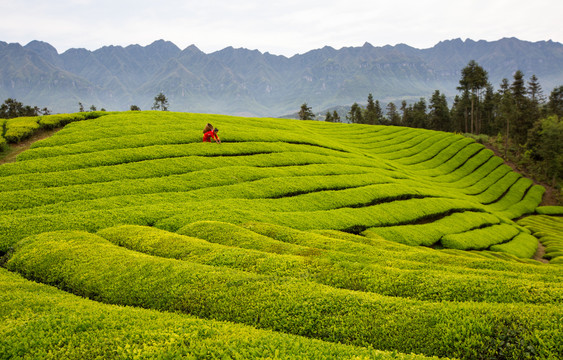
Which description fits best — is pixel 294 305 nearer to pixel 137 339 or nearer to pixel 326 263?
pixel 326 263

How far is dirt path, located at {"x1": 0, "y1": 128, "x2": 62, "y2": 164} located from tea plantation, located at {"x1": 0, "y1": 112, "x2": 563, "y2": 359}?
168 cm

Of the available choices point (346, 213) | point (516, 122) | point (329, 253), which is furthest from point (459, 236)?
point (516, 122)

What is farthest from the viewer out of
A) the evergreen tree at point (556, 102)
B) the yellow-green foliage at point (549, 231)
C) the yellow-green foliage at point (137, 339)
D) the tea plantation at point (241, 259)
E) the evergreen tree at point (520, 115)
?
the evergreen tree at point (556, 102)

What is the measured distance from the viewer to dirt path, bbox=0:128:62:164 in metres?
31.4

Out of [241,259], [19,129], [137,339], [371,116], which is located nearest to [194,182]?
[241,259]

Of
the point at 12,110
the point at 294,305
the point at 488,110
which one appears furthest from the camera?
the point at 488,110

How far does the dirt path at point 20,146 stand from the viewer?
3136 cm

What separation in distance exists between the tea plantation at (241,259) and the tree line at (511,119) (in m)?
40.4

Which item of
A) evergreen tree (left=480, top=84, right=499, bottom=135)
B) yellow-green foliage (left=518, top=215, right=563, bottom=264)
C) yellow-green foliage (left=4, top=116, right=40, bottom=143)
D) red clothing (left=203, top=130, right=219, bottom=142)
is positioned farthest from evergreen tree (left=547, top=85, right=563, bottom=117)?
yellow-green foliage (left=4, top=116, right=40, bottom=143)

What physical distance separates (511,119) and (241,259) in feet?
345

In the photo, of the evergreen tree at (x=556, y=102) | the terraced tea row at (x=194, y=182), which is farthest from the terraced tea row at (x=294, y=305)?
the evergreen tree at (x=556, y=102)

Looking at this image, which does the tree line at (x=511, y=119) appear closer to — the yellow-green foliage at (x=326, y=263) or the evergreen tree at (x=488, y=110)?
the evergreen tree at (x=488, y=110)

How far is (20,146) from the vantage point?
112 ft

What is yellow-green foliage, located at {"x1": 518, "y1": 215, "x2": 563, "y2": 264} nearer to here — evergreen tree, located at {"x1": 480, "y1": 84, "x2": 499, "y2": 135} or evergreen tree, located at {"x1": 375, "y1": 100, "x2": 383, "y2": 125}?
evergreen tree, located at {"x1": 480, "y1": 84, "x2": 499, "y2": 135}
